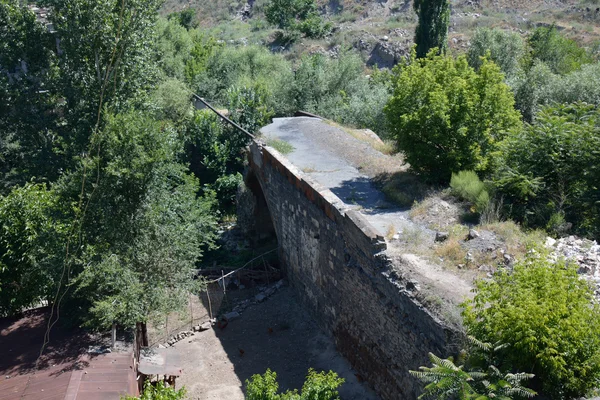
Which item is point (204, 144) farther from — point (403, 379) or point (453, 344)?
point (453, 344)

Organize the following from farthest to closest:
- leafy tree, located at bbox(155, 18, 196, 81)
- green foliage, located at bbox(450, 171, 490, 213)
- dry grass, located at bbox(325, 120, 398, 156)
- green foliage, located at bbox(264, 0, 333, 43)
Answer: green foliage, located at bbox(264, 0, 333, 43) < leafy tree, located at bbox(155, 18, 196, 81) < dry grass, located at bbox(325, 120, 398, 156) < green foliage, located at bbox(450, 171, 490, 213)

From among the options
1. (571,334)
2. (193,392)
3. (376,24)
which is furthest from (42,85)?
(376,24)

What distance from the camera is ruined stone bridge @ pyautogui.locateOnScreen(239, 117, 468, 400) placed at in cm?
820

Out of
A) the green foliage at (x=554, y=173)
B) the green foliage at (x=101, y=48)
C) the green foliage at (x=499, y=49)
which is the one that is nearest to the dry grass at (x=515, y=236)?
the green foliage at (x=554, y=173)

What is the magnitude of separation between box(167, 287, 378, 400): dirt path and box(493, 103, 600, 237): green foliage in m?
4.15

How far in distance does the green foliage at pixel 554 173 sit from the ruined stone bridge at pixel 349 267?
200 cm

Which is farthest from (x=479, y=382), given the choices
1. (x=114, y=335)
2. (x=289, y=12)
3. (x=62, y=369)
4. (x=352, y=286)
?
(x=289, y=12)

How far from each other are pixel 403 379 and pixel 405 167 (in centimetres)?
591

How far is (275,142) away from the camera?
15.3 m

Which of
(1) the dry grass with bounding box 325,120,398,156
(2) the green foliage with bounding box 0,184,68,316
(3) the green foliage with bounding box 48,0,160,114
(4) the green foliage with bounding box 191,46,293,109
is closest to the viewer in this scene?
(2) the green foliage with bounding box 0,184,68,316

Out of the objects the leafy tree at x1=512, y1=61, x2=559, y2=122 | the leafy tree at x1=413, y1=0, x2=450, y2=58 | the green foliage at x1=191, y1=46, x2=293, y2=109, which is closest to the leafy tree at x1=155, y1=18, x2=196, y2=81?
the green foliage at x1=191, y1=46, x2=293, y2=109

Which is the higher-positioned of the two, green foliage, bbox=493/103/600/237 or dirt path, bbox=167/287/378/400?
green foliage, bbox=493/103/600/237

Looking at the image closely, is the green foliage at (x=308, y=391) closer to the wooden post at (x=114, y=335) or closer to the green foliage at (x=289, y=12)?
the wooden post at (x=114, y=335)

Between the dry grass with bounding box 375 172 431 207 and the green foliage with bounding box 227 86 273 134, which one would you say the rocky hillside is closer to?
the green foliage with bounding box 227 86 273 134
